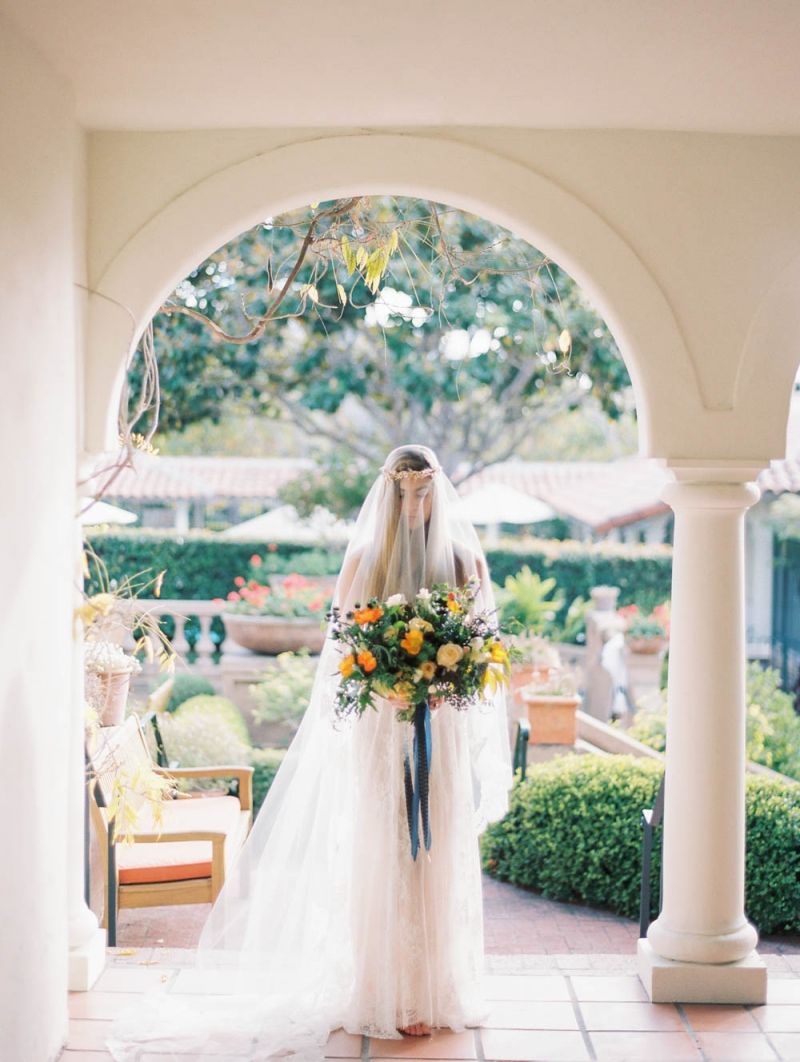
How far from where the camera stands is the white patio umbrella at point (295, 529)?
57.0ft

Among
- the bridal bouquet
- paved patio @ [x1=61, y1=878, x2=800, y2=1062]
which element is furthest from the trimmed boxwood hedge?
the bridal bouquet

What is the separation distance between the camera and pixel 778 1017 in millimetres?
4684

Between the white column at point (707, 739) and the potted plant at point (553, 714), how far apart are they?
14.6ft

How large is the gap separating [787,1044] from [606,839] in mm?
2715

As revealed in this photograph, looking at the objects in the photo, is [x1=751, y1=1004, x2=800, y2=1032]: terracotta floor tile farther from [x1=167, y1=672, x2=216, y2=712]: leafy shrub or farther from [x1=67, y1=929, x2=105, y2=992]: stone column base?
[x1=167, y1=672, x2=216, y2=712]: leafy shrub

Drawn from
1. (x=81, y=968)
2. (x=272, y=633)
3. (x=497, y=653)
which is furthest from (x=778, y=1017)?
(x=272, y=633)

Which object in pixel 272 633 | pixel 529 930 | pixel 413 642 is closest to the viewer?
pixel 413 642

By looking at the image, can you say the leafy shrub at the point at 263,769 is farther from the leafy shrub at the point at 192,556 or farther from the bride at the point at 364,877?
the leafy shrub at the point at 192,556

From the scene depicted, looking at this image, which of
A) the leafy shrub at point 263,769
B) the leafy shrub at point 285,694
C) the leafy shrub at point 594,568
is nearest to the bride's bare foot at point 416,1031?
the leafy shrub at point 263,769

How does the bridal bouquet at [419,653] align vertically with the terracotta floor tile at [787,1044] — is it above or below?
above

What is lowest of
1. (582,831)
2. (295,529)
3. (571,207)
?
(582,831)

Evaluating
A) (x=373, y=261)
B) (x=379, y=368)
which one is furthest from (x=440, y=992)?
(x=379, y=368)

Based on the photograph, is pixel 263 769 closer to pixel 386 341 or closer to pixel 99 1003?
pixel 99 1003

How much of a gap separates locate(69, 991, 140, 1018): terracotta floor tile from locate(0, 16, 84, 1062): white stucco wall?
26cm
